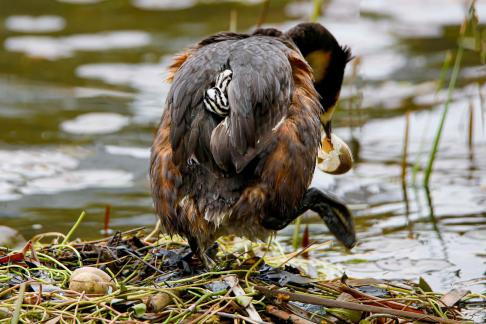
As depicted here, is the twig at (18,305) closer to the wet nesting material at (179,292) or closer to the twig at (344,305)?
the wet nesting material at (179,292)

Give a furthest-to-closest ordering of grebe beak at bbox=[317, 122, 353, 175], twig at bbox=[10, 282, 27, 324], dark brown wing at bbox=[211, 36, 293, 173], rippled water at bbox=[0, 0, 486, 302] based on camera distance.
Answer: rippled water at bbox=[0, 0, 486, 302]
grebe beak at bbox=[317, 122, 353, 175]
dark brown wing at bbox=[211, 36, 293, 173]
twig at bbox=[10, 282, 27, 324]

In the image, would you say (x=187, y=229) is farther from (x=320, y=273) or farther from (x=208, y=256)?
→ (x=320, y=273)

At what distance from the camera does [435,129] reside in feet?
27.9

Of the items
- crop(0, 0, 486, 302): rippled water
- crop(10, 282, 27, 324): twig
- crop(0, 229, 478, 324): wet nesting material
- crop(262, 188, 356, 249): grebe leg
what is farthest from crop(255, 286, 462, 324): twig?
crop(0, 0, 486, 302): rippled water

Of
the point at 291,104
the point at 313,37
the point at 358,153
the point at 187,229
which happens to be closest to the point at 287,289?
the point at 187,229

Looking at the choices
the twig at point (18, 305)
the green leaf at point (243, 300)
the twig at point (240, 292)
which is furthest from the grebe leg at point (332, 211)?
the twig at point (18, 305)

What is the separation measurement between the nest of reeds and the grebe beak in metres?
1.12

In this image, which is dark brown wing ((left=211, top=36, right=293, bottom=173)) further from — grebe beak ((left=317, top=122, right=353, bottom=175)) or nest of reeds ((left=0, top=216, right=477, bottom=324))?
grebe beak ((left=317, top=122, right=353, bottom=175))

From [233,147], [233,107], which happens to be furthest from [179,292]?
[233,107]

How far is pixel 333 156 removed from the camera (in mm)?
5938

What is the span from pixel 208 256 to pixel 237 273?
42cm

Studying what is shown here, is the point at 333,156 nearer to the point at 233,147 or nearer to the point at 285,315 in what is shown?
the point at 233,147

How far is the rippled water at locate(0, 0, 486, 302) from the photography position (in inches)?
253

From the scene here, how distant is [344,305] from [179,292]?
2.43ft
